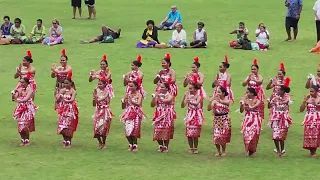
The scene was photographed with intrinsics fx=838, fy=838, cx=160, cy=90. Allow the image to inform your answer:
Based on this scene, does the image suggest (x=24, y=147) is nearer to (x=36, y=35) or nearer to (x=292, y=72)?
(x=292, y=72)

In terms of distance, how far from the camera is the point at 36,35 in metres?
27.4

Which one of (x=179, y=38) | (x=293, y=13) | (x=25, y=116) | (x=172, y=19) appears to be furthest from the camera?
(x=172, y=19)

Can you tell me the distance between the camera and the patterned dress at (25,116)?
54.4 feet

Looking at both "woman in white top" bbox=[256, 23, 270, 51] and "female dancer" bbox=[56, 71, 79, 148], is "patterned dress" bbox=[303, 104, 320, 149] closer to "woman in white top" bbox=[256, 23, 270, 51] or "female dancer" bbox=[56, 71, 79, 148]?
"female dancer" bbox=[56, 71, 79, 148]

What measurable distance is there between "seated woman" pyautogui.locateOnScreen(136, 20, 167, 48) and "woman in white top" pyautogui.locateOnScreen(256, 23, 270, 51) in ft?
9.62

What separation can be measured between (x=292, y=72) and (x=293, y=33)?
4950 mm

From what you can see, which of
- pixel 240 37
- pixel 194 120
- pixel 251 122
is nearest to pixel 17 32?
pixel 240 37

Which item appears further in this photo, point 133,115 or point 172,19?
point 172,19

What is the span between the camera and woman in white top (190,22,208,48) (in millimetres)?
26047

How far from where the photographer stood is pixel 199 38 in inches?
1030

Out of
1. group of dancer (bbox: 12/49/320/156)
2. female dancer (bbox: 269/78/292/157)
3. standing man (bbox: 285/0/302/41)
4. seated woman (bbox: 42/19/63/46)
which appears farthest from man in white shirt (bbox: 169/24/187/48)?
female dancer (bbox: 269/78/292/157)

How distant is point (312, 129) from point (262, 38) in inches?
409

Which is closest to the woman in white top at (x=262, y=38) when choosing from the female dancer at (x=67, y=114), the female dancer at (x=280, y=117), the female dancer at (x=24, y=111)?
the female dancer at (x=280, y=117)

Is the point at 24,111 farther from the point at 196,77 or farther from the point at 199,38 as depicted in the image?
the point at 199,38
